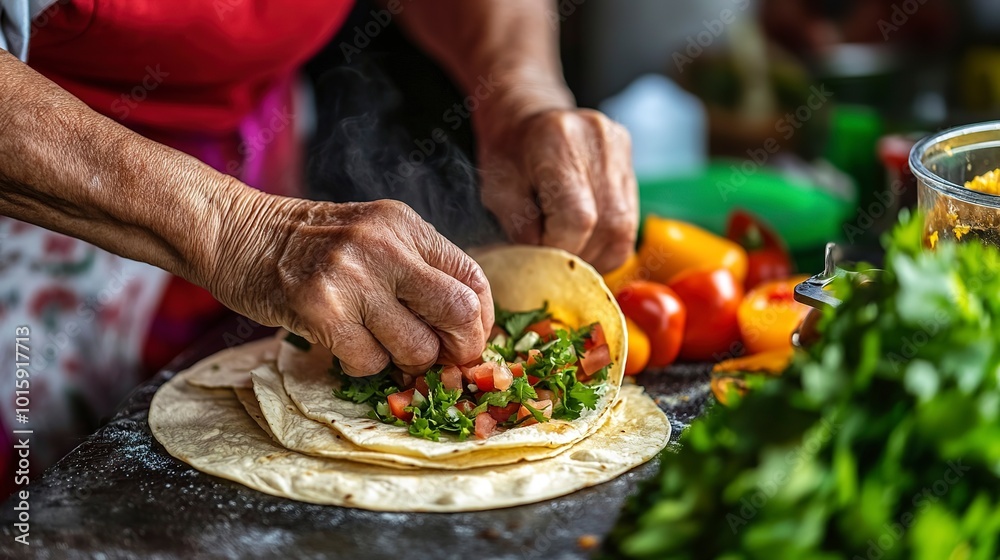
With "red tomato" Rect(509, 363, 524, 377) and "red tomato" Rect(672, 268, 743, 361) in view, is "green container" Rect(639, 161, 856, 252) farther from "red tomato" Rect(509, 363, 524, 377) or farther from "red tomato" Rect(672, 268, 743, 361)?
Result: "red tomato" Rect(509, 363, 524, 377)

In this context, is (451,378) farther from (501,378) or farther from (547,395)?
(547,395)

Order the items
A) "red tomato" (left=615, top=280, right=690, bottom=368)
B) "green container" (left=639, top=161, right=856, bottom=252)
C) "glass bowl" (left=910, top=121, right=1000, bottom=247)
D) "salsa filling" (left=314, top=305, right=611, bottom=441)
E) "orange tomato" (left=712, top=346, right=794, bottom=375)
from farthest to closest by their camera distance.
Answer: "green container" (left=639, top=161, right=856, bottom=252), "red tomato" (left=615, top=280, right=690, bottom=368), "orange tomato" (left=712, top=346, right=794, bottom=375), "salsa filling" (left=314, top=305, right=611, bottom=441), "glass bowl" (left=910, top=121, right=1000, bottom=247)

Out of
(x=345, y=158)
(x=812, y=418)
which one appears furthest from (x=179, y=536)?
(x=345, y=158)

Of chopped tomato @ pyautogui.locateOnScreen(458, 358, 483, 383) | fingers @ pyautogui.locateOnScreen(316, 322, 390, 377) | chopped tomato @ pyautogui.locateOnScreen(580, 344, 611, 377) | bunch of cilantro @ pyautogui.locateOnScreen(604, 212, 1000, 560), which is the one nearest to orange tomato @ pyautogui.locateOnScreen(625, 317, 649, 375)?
chopped tomato @ pyautogui.locateOnScreen(580, 344, 611, 377)

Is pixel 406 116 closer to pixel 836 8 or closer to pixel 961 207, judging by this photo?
pixel 961 207

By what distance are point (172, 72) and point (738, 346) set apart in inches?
68.8

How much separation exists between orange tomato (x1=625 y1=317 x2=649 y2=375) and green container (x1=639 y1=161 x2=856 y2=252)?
1.01 metres

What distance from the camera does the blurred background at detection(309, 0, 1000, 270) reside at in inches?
164

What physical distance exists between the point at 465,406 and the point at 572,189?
714 millimetres

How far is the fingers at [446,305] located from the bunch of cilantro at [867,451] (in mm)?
701

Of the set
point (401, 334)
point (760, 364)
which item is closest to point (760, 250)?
point (760, 364)

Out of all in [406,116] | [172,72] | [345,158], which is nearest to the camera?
[172,72]

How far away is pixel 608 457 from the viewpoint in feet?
6.33

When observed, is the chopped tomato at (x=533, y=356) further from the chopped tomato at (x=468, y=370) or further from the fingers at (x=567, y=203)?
the fingers at (x=567, y=203)
